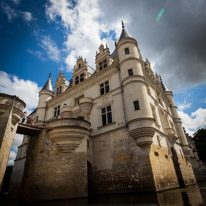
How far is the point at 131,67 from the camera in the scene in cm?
1728

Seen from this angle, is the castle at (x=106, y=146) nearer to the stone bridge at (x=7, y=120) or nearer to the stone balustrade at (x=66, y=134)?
the stone balustrade at (x=66, y=134)

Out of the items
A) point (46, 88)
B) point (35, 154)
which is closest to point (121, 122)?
point (35, 154)

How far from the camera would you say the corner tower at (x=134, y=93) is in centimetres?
1352

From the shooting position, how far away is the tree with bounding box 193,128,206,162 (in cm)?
3778

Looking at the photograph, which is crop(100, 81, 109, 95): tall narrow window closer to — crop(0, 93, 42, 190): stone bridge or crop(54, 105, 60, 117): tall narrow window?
crop(54, 105, 60, 117): tall narrow window

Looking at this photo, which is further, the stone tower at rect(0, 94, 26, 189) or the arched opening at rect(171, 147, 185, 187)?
the arched opening at rect(171, 147, 185, 187)

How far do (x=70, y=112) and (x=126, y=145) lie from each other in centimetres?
956

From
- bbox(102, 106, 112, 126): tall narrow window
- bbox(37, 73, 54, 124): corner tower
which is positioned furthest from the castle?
bbox(37, 73, 54, 124): corner tower

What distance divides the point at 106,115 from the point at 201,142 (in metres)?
37.3

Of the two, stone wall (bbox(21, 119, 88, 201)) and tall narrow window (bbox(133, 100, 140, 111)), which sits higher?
tall narrow window (bbox(133, 100, 140, 111))

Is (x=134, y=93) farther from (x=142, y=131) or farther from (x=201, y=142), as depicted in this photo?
(x=201, y=142)

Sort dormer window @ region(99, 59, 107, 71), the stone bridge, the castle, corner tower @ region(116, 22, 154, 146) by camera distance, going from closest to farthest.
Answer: the stone bridge → the castle → corner tower @ region(116, 22, 154, 146) → dormer window @ region(99, 59, 107, 71)

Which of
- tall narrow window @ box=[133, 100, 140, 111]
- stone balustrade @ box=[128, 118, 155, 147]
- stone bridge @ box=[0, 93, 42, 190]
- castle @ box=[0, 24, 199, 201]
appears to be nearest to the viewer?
stone bridge @ box=[0, 93, 42, 190]

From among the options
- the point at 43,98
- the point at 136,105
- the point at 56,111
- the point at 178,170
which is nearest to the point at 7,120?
the point at 136,105
